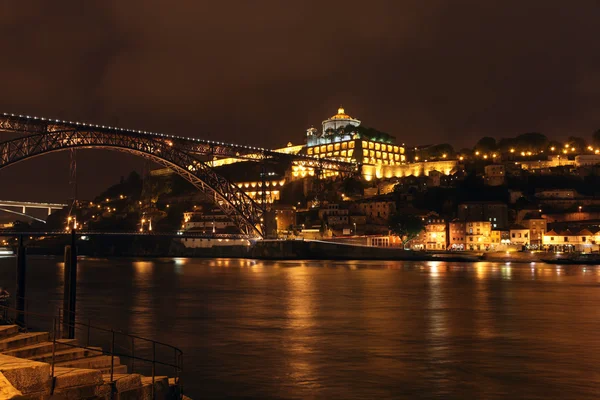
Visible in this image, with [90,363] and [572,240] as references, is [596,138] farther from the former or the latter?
[90,363]

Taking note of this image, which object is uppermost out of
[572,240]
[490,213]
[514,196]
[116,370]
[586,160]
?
[586,160]

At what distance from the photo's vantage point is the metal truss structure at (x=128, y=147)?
139ft

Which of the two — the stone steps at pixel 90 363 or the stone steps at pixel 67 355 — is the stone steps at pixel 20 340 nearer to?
the stone steps at pixel 67 355

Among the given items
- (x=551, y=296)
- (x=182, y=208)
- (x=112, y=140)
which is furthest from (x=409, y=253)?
(x=182, y=208)

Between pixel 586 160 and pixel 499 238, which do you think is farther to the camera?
pixel 586 160

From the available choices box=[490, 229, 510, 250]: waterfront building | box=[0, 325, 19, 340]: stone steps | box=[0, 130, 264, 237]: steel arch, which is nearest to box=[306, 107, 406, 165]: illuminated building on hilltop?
box=[490, 229, 510, 250]: waterfront building

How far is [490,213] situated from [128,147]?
45.4 m

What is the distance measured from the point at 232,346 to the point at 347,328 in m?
4.33

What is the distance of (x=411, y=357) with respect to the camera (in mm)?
13594

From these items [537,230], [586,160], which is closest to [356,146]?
[586,160]

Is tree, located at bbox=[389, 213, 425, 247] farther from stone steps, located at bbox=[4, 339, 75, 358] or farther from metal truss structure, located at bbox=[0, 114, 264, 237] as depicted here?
stone steps, located at bbox=[4, 339, 75, 358]

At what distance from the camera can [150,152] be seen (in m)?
52.0

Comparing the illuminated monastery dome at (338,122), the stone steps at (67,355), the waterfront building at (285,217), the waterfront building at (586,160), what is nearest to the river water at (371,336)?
the stone steps at (67,355)

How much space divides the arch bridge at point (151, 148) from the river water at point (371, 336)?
13617mm
